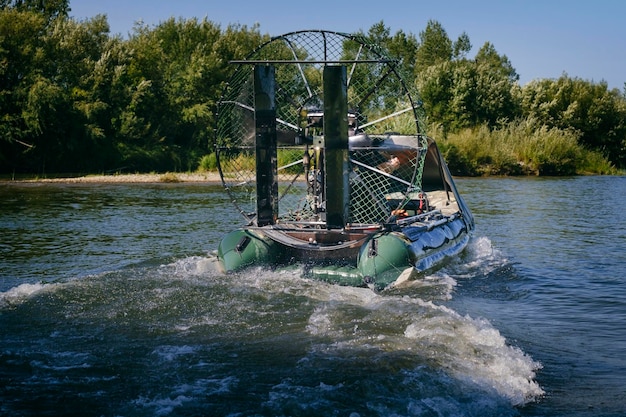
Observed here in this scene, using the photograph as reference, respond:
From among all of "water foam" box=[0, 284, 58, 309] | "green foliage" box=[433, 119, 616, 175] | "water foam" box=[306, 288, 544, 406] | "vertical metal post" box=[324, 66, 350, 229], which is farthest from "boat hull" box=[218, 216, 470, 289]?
"green foliage" box=[433, 119, 616, 175]

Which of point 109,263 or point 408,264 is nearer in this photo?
point 408,264

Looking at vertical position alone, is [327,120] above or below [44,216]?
above

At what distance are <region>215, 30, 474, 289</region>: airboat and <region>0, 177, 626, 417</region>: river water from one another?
1.69 feet

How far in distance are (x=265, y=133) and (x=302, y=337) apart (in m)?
4.10

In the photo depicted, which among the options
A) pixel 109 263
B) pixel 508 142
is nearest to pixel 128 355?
pixel 109 263

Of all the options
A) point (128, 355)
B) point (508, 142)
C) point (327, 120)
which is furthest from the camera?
point (508, 142)

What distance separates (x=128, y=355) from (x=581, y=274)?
8.83 meters

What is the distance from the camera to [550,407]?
22.0 feet

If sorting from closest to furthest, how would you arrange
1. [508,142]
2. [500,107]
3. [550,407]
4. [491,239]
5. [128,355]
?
[550,407] < [128,355] < [491,239] < [508,142] < [500,107]

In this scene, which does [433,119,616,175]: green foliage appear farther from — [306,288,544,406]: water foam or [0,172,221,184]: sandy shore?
[306,288,544,406]: water foam

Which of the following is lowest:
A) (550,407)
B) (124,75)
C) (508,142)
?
(550,407)

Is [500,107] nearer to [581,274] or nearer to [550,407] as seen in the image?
[581,274]

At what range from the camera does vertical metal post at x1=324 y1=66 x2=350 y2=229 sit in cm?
1068

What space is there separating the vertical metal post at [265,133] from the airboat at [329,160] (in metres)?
0.02
